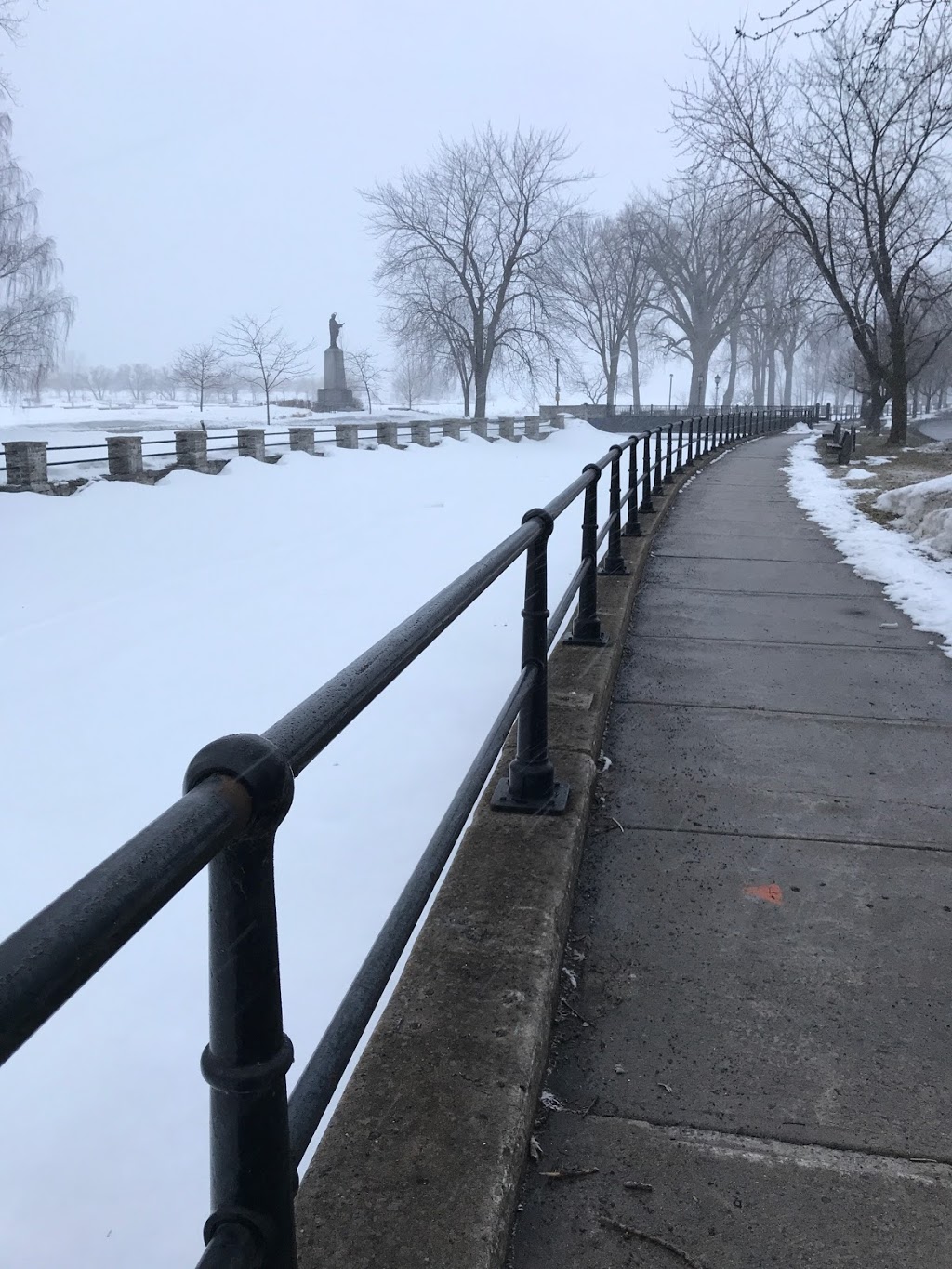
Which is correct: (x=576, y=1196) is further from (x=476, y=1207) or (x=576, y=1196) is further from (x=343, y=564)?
(x=343, y=564)

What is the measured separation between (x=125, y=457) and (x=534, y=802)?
66.7ft

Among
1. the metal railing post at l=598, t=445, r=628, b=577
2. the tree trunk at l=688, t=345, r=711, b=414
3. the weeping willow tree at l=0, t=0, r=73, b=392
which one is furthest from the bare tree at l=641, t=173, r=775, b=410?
the metal railing post at l=598, t=445, r=628, b=577

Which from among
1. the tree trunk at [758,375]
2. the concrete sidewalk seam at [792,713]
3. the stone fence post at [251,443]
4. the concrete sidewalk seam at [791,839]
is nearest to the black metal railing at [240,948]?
the concrete sidewalk seam at [791,839]

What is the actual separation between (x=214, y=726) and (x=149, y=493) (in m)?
13.1

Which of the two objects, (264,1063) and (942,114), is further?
(942,114)

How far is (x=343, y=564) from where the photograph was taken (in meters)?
15.8

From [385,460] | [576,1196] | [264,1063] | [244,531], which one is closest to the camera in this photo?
[264,1063]

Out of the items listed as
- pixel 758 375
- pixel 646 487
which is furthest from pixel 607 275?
pixel 646 487

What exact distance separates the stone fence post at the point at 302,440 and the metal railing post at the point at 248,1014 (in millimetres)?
28654

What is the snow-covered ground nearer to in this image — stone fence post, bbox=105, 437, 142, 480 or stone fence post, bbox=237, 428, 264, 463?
stone fence post, bbox=105, 437, 142, 480

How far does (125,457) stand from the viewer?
2180 centimetres

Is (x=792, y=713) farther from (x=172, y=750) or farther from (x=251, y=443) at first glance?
(x=251, y=443)

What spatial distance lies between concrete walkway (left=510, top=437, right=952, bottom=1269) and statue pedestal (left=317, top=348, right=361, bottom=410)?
178 feet

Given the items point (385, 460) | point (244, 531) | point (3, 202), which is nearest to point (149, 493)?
point (244, 531)
